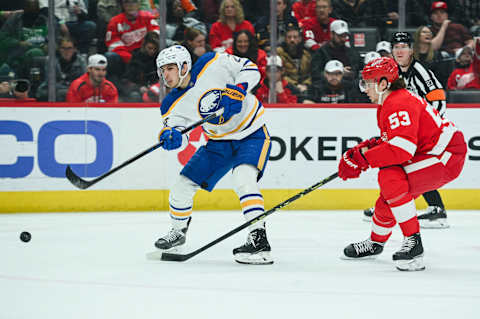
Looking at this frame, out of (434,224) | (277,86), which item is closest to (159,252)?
(434,224)

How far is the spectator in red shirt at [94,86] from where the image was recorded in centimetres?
565

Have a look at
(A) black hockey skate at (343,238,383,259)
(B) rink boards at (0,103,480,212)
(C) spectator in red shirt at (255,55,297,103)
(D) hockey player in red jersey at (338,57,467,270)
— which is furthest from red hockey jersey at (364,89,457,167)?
(C) spectator in red shirt at (255,55,297,103)

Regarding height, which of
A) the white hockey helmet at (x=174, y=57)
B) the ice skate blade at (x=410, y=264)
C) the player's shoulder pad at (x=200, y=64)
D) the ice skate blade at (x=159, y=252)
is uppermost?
the white hockey helmet at (x=174, y=57)

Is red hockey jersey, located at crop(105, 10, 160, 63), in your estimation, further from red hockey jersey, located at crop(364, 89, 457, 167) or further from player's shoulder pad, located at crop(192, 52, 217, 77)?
red hockey jersey, located at crop(364, 89, 457, 167)

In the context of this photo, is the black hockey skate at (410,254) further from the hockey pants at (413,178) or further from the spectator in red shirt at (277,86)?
the spectator in red shirt at (277,86)

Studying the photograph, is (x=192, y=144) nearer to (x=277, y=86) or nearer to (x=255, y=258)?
(x=277, y=86)

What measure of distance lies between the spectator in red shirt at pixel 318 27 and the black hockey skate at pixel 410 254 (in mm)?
3055

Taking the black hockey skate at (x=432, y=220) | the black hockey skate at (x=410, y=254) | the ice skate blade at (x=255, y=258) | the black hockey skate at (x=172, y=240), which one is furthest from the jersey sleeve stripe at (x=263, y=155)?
the black hockey skate at (x=432, y=220)

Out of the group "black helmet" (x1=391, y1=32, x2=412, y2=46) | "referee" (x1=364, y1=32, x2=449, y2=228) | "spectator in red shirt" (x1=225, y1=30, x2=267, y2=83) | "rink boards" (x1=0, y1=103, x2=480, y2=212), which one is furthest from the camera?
"spectator in red shirt" (x1=225, y1=30, x2=267, y2=83)

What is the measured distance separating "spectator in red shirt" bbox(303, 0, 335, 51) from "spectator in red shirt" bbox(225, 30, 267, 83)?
43 centimetres

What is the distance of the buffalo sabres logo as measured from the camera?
3629 mm

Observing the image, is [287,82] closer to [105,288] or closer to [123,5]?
[123,5]

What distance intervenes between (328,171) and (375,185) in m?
0.42

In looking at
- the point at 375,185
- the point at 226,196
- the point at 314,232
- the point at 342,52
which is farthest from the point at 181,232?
the point at 342,52
